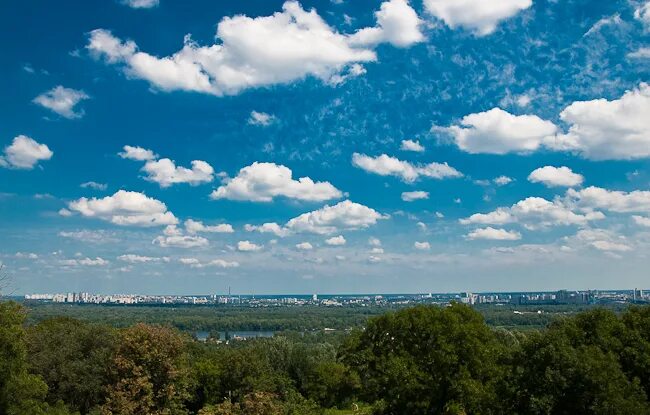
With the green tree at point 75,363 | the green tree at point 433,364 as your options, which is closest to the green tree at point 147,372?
the green tree at point 75,363

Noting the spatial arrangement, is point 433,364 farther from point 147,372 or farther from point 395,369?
point 147,372

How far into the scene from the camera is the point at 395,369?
31562mm

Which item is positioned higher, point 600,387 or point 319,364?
point 600,387

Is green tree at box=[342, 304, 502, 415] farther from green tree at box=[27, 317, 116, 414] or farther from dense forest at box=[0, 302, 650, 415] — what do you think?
green tree at box=[27, 317, 116, 414]

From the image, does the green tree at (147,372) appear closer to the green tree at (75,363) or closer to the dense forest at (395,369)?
the dense forest at (395,369)

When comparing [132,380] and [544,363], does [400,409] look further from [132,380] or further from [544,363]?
[132,380]

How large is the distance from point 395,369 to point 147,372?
14.0 metres

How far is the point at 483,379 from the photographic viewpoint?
1276 inches

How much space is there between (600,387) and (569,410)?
1819 millimetres

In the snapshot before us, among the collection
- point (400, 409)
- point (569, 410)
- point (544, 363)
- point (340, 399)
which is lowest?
point (340, 399)

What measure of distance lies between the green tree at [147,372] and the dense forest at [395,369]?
6 centimetres

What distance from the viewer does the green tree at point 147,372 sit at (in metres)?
31.3

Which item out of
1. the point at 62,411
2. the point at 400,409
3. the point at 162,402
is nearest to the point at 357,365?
the point at 400,409

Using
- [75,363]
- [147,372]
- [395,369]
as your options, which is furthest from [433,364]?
[75,363]
